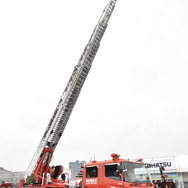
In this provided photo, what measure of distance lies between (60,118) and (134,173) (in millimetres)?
5488

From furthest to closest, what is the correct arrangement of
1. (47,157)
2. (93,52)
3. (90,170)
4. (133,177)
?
(93,52)
(47,157)
(90,170)
(133,177)

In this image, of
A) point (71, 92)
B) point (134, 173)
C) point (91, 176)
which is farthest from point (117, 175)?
point (71, 92)

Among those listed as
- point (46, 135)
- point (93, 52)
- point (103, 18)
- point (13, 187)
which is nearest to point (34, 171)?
point (46, 135)

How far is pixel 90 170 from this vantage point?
7.20 m

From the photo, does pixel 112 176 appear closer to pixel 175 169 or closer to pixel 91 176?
pixel 91 176

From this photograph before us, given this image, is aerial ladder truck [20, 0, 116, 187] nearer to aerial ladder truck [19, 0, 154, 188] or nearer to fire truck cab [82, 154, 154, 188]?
aerial ladder truck [19, 0, 154, 188]

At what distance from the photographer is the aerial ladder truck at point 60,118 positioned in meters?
9.45

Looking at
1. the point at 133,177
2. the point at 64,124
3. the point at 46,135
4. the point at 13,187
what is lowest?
the point at 13,187

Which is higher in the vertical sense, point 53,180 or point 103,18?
point 103,18

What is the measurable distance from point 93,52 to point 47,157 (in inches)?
265

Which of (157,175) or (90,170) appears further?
(157,175)

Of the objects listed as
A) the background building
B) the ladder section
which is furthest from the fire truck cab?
the background building

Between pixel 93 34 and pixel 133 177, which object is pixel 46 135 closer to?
pixel 133 177

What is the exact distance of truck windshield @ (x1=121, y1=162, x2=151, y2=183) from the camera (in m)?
6.16
